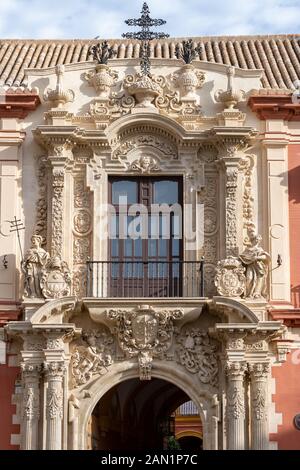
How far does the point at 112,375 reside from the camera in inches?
878

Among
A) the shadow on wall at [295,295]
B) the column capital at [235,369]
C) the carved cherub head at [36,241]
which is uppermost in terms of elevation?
the carved cherub head at [36,241]

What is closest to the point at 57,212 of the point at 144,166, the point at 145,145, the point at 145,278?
the point at 144,166

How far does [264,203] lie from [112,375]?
173 inches

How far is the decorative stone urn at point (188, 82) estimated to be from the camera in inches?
930

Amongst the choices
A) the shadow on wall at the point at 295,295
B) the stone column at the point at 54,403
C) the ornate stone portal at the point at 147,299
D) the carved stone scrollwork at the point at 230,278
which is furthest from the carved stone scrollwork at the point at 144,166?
the stone column at the point at 54,403

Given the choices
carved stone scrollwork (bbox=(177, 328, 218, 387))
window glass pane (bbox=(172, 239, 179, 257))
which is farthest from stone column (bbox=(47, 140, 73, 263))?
carved stone scrollwork (bbox=(177, 328, 218, 387))

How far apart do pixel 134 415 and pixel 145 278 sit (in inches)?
308

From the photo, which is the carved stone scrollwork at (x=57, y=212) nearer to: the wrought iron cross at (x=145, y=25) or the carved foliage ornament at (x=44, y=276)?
the carved foliage ornament at (x=44, y=276)

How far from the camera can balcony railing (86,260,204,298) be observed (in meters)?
22.7

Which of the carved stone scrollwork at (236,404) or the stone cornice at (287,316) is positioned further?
the stone cornice at (287,316)

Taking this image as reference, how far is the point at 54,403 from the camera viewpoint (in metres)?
21.8

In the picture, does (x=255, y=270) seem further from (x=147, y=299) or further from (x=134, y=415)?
(x=134, y=415)

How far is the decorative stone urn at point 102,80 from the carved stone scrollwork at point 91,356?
4693 millimetres

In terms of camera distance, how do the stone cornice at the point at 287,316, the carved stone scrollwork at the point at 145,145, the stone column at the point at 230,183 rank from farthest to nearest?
1. the carved stone scrollwork at the point at 145,145
2. the stone column at the point at 230,183
3. the stone cornice at the point at 287,316
